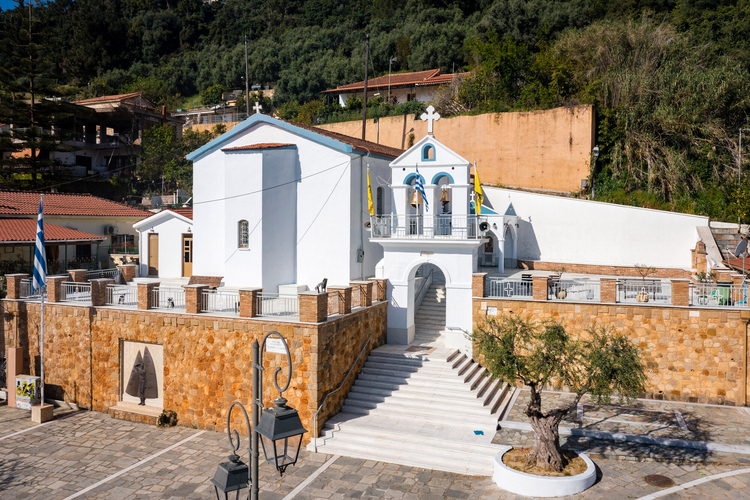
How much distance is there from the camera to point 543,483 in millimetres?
9906

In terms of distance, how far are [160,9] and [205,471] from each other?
227 ft

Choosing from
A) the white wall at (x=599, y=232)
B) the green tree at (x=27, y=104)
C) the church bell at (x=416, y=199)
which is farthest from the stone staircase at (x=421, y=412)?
the green tree at (x=27, y=104)

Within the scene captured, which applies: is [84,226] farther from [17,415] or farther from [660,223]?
[660,223]

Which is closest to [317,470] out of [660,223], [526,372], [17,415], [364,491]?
[364,491]

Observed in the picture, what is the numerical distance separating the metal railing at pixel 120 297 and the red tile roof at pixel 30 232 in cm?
583

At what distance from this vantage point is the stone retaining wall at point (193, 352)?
1260 centimetres

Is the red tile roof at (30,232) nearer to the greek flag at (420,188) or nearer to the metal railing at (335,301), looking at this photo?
the metal railing at (335,301)

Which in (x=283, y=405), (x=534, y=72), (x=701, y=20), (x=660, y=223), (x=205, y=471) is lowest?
(x=205, y=471)

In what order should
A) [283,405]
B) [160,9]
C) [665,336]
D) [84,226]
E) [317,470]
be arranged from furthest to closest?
[160,9] < [84,226] < [665,336] < [317,470] < [283,405]

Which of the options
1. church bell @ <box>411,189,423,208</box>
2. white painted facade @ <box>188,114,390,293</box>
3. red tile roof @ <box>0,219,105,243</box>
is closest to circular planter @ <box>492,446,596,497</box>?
white painted facade @ <box>188,114,390,293</box>

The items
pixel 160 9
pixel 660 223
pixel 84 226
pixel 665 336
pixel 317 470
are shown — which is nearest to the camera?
pixel 317 470

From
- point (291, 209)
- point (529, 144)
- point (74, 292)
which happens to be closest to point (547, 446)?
point (291, 209)

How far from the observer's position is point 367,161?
58.5ft

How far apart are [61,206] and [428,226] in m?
16.5
